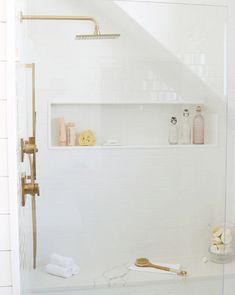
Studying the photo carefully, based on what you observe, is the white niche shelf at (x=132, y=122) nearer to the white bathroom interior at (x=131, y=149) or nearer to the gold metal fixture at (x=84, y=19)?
the white bathroom interior at (x=131, y=149)

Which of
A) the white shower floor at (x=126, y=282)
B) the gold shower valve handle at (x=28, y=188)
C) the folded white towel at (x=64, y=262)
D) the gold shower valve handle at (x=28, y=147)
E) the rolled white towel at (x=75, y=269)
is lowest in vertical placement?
the white shower floor at (x=126, y=282)

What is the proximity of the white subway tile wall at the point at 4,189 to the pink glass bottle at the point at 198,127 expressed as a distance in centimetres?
91

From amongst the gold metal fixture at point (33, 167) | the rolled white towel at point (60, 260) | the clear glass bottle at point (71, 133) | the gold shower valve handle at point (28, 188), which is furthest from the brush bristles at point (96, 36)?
the rolled white towel at point (60, 260)

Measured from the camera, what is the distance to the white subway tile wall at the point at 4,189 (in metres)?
1.36

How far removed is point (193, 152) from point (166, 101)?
274mm

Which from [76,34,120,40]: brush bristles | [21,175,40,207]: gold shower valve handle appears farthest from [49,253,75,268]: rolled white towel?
[76,34,120,40]: brush bristles

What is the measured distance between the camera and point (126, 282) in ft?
6.20

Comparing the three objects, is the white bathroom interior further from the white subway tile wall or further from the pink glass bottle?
the white subway tile wall

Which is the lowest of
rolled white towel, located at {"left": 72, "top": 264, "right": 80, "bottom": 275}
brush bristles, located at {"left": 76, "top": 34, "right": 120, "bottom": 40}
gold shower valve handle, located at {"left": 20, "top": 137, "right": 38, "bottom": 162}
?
rolled white towel, located at {"left": 72, "top": 264, "right": 80, "bottom": 275}

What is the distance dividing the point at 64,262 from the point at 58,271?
0.05 m

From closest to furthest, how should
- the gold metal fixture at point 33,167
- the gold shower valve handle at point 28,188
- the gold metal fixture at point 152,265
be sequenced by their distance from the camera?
the gold shower valve handle at point 28,188
the gold metal fixture at point 33,167
the gold metal fixture at point 152,265

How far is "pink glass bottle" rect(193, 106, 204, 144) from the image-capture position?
193cm

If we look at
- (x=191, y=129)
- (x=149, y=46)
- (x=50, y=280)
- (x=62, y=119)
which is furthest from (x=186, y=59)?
(x=50, y=280)

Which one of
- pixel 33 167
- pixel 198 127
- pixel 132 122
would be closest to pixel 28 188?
pixel 33 167
